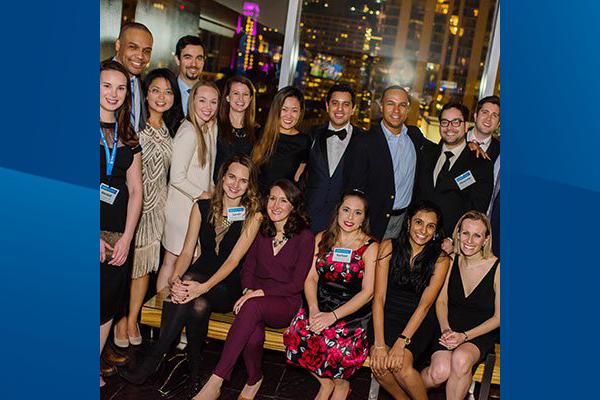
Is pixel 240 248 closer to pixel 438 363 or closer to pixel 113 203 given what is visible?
pixel 113 203

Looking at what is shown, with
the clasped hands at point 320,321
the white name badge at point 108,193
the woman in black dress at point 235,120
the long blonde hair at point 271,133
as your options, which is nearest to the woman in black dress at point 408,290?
the clasped hands at point 320,321

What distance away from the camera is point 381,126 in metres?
4.30

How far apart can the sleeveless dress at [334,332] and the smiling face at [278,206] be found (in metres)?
0.33

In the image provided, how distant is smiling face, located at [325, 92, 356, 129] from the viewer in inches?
165

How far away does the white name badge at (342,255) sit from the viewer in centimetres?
351

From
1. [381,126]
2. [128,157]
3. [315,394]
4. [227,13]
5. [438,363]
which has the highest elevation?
[227,13]

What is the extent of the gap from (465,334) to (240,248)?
1301mm

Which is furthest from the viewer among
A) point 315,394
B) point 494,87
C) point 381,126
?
point 494,87

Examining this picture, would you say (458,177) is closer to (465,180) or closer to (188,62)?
(465,180)

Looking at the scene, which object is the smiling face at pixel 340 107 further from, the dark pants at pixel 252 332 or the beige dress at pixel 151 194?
the dark pants at pixel 252 332

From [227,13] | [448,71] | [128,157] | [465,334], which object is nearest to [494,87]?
[448,71]

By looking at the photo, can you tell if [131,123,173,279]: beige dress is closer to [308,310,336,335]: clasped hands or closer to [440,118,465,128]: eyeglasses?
[308,310,336,335]: clasped hands

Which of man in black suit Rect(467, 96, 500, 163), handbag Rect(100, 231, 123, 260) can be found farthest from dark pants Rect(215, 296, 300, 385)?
man in black suit Rect(467, 96, 500, 163)

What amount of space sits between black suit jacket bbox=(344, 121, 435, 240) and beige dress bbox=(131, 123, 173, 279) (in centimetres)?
114
